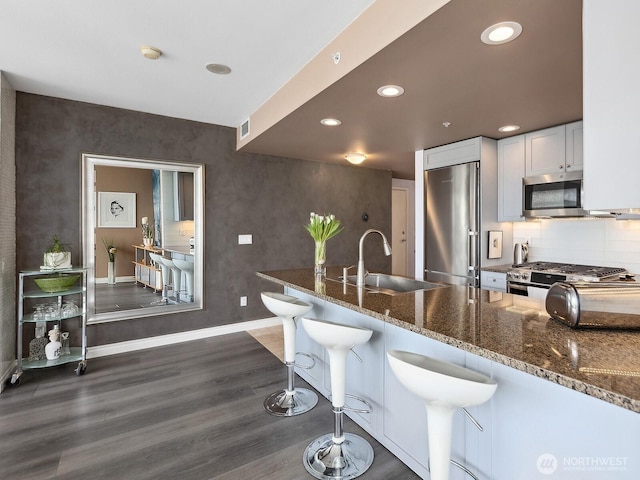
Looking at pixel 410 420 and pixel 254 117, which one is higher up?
pixel 254 117

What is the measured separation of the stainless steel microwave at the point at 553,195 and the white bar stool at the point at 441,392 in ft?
8.11

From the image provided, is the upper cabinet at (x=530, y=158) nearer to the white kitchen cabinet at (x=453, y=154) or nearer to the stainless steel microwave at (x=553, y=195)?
the stainless steel microwave at (x=553, y=195)

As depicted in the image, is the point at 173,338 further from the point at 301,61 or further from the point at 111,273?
the point at 301,61

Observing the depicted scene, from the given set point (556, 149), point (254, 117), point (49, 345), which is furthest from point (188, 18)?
point (556, 149)

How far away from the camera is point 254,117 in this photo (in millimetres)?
3654

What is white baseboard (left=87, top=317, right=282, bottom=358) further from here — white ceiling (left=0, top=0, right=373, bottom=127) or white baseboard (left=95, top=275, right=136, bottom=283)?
white ceiling (left=0, top=0, right=373, bottom=127)

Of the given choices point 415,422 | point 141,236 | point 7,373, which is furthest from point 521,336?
point 7,373

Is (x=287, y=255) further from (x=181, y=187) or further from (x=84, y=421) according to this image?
(x=84, y=421)

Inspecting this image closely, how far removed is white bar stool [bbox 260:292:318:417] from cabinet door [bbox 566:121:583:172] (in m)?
2.70

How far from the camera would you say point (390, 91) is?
2.34 m

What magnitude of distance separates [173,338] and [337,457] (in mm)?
2690

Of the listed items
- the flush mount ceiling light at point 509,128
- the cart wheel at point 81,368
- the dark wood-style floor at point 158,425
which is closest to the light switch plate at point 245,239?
the dark wood-style floor at point 158,425

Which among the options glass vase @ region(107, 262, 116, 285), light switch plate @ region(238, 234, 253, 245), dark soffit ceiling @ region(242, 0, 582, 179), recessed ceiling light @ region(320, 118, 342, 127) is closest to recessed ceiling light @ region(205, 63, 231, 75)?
dark soffit ceiling @ region(242, 0, 582, 179)

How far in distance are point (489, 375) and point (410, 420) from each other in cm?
62
